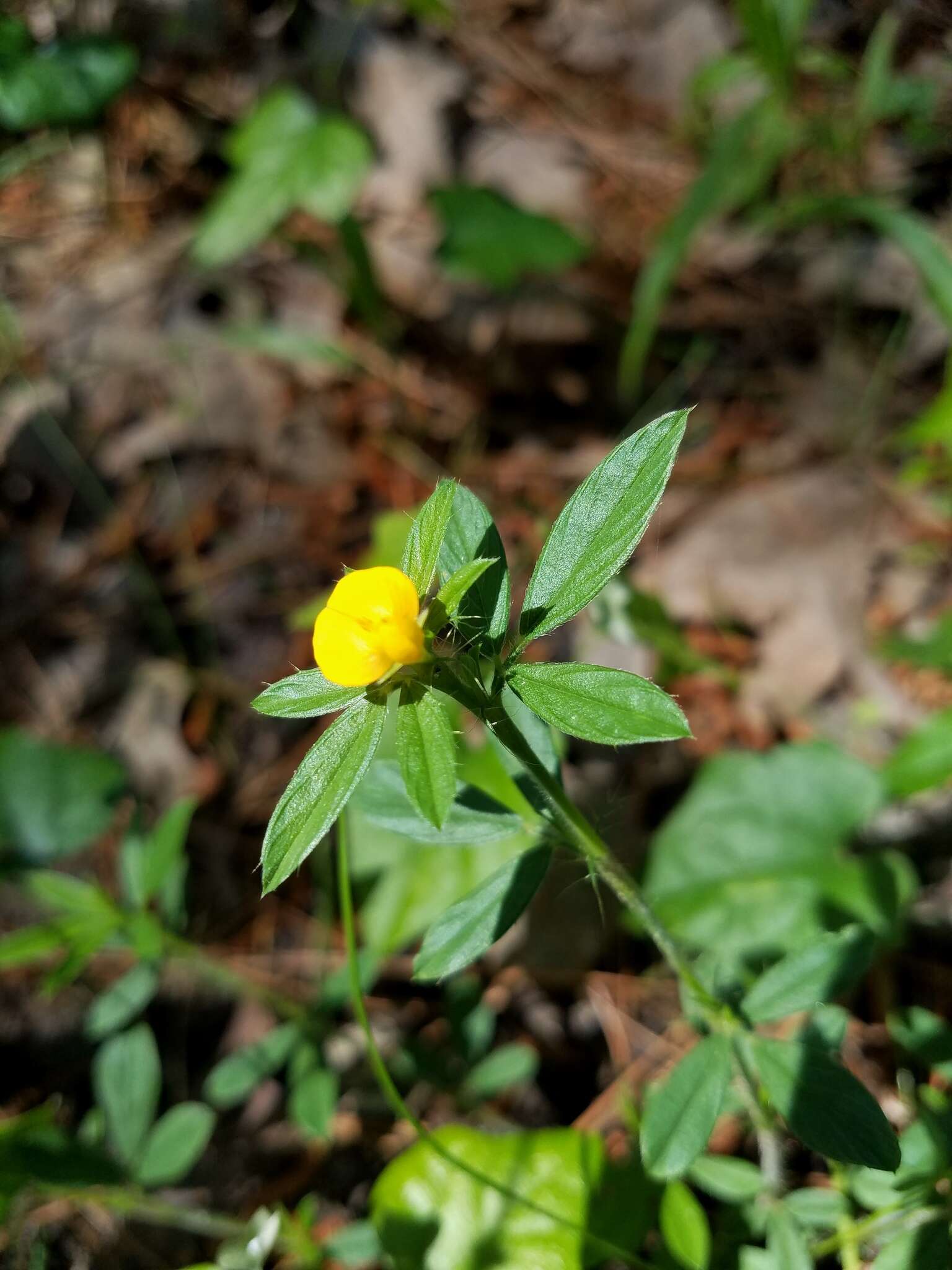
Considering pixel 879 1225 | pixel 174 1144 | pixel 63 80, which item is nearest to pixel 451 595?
pixel 879 1225

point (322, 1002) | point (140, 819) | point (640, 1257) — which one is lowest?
point (640, 1257)

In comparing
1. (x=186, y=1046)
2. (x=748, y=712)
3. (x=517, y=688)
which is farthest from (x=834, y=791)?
(x=186, y=1046)

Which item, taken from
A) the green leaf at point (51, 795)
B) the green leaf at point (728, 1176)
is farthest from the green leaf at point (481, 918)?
the green leaf at point (51, 795)

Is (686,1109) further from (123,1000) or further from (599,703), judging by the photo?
(123,1000)

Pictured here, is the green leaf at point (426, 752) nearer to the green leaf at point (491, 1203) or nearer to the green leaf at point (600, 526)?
the green leaf at point (600, 526)

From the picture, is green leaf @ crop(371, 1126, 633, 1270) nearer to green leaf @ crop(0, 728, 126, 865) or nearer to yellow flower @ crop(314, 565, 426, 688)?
green leaf @ crop(0, 728, 126, 865)

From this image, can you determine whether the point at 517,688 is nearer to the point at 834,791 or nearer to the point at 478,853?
the point at 478,853
